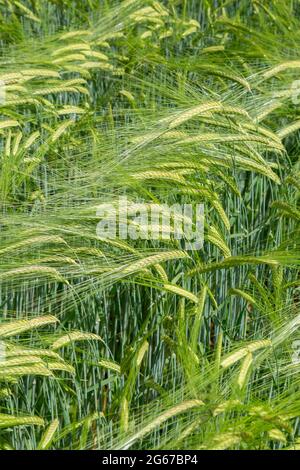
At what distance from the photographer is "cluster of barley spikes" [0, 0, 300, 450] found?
4.94ft

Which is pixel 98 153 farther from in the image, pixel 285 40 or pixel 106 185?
pixel 285 40

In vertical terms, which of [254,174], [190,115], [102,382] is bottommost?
[102,382]

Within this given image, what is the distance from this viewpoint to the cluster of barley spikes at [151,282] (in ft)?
4.94

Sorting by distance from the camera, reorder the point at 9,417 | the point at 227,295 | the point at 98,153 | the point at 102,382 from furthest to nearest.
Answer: the point at 98,153
the point at 227,295
the point at 102,382
the point at 9,417

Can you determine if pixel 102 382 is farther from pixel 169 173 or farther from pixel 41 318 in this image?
pixel 169 173

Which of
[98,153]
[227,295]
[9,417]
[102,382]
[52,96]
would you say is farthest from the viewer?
[52,96]

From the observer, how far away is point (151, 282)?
1.76 metres

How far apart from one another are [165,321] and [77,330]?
0.50ft

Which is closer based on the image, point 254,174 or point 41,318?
point 41,318

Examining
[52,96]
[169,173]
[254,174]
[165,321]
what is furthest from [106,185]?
[52,96]

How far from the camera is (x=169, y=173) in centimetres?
182

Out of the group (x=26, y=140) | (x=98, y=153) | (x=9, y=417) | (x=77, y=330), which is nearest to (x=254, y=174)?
(x=98, y=153)

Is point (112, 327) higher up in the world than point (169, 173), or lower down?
lower down

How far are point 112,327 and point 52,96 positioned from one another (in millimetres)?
861
